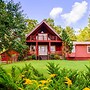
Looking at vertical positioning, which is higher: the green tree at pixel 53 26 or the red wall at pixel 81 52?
the green tree at pixel 53 26

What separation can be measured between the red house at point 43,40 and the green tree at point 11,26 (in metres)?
20.0

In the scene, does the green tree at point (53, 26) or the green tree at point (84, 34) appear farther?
the green tree at point (53, 26)

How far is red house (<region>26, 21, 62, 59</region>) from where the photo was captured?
142 ft

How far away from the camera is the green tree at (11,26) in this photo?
2159cm

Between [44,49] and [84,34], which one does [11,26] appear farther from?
[84,34]

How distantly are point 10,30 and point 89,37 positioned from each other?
45814 mm

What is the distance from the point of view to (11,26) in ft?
71.2

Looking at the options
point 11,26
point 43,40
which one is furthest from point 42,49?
point 11,26

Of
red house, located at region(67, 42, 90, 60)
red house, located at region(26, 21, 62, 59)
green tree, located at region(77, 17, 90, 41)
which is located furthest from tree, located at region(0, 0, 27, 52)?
green tree, located at region(77, 17, 90, 41)

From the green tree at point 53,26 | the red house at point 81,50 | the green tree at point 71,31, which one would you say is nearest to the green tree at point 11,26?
the red house at point 81,50

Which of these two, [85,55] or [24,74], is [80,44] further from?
[24,74]

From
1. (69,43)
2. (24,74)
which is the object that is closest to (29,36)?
(69,43)

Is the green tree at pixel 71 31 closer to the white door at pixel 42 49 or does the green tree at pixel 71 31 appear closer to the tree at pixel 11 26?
the white door at pixel 42 49

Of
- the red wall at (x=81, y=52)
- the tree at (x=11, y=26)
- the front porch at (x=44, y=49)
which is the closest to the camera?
the tree at (x=11, y=26)
